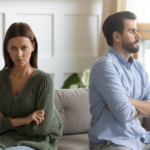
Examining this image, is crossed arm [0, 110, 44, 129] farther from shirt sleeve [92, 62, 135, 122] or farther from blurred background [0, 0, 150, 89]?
blurred background [0, 0, 150, 89]

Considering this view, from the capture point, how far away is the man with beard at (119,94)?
5.06ft

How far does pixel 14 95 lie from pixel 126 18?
2.60 feet

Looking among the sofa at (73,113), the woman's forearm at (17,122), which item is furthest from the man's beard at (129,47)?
the woman's forearm at (17,122)

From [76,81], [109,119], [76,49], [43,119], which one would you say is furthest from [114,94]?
[76,49]

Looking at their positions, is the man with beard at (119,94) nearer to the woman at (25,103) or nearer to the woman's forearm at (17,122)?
the woman at (25,103)

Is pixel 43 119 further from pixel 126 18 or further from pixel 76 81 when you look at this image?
pixel 76 81

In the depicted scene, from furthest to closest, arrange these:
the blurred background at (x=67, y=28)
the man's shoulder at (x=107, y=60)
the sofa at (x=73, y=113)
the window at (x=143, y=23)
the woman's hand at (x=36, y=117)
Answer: the blurred background at (x=67, y=28) → the window at (x=143, y=23) → the sofa at (x=73, y=113) → the man's shoulder at (x=107, y=60) → the woman's hand at (x=36, y=117)

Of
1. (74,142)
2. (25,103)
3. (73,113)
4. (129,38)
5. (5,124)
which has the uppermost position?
(129,38)

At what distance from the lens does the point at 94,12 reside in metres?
3.14

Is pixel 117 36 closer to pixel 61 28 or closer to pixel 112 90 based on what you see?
pixel 112 90

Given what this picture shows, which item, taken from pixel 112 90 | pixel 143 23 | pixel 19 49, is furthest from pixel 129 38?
pixel 143 23

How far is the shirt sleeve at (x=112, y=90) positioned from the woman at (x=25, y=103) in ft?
0.89

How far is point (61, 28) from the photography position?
10.0 feet

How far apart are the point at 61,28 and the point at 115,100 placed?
170cm
